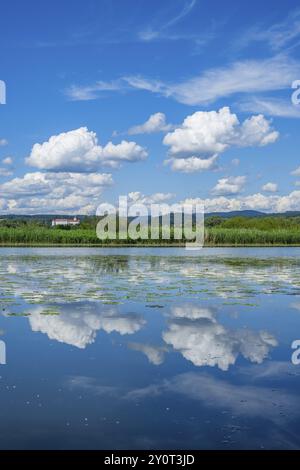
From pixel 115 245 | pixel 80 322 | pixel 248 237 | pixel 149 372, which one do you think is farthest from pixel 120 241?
pixel 149 372

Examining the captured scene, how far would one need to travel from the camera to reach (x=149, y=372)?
5965mm

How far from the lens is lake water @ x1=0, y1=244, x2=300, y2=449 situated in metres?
4.23

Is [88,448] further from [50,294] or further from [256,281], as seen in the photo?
[256,281]

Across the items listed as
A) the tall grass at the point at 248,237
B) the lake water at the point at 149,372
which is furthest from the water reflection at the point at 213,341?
the tall grass at the point at 248,237

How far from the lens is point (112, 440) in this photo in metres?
4.09

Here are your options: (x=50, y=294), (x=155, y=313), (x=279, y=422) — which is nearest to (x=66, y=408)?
(x=279, y=422)

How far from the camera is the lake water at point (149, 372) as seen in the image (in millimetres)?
4234

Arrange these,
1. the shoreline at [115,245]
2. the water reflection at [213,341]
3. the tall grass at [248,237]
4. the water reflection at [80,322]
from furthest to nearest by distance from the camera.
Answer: the tall grass at [248,237], the shoreline at [115,245], the water reflection at [80,322], the water reflection at [213,341]

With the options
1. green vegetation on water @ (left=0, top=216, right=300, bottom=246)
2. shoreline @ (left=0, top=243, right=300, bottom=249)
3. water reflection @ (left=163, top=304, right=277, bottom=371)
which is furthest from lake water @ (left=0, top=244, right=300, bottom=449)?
green vegetation on water @ (left=0, top=216, right=300, bottom=246)

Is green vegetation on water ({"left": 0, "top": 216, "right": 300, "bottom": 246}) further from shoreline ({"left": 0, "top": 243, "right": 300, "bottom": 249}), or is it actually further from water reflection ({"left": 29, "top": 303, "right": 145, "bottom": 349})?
water reflection ({"left": 29, "top": 303, "right": 145, "bottom": 349})

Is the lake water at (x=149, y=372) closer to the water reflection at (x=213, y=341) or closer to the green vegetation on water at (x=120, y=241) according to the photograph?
the water reflection at (x=213, y=341)

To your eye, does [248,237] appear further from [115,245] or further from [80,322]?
[80,322]
